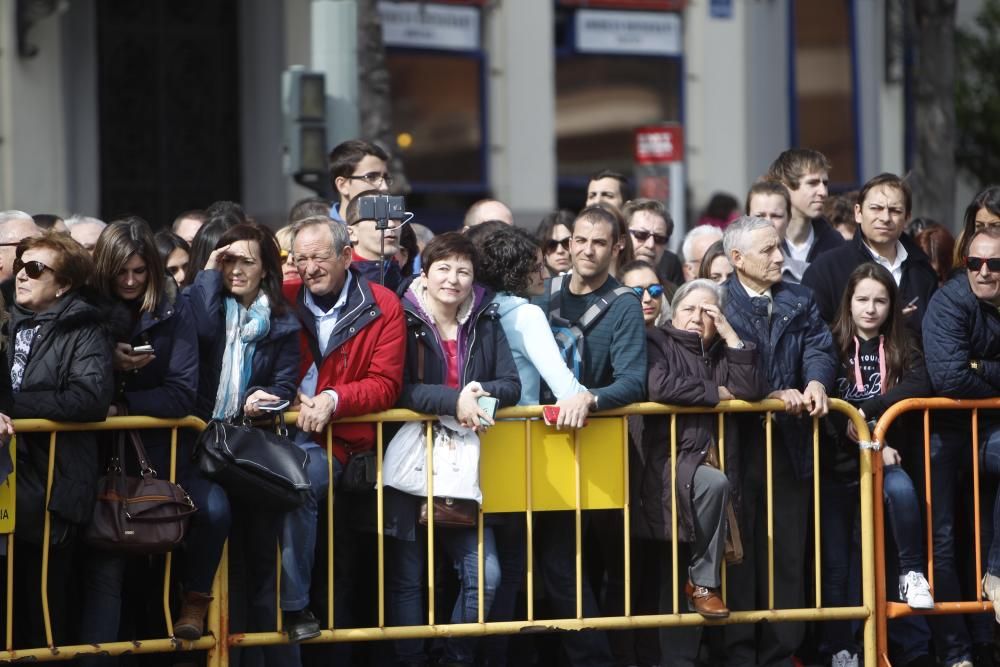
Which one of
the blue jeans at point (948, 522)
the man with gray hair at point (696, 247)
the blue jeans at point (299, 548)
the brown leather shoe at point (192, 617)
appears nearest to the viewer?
the brown leather shoe at point (192, 617)

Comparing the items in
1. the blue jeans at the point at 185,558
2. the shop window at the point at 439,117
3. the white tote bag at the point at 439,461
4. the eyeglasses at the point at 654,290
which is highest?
the shop window at the point at 439,117

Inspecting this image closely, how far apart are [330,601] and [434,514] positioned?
1.86 feet

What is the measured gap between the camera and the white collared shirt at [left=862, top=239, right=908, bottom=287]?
9109 millimetres

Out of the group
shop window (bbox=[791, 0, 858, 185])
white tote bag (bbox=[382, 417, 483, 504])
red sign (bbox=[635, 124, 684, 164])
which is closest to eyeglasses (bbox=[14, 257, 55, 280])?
white tote bag (bbox=[382, 417, 483, 504])

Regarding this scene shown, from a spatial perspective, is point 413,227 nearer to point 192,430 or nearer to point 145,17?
point 192,430

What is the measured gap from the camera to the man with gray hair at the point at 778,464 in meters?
8.22

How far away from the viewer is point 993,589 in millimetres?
8242

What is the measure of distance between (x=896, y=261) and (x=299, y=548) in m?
3.47

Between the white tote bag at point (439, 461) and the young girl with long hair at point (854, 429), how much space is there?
5.71 feet

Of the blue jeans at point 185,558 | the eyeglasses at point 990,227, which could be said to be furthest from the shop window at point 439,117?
the blue jeans at point 185,558

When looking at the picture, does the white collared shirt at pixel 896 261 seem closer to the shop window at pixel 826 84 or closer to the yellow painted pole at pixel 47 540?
the yellow painted pole at pixel 47 540

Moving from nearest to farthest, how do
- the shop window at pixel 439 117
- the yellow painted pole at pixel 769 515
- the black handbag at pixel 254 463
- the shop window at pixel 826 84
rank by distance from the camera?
the black handbag at pixel 254 463, the yellow painted pole at pixel 769 515, the shop window at pixel 439 117, the shop window at pixel 826 84

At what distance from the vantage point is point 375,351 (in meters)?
7.71

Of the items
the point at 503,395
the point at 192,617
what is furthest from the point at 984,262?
the point at 192,617
